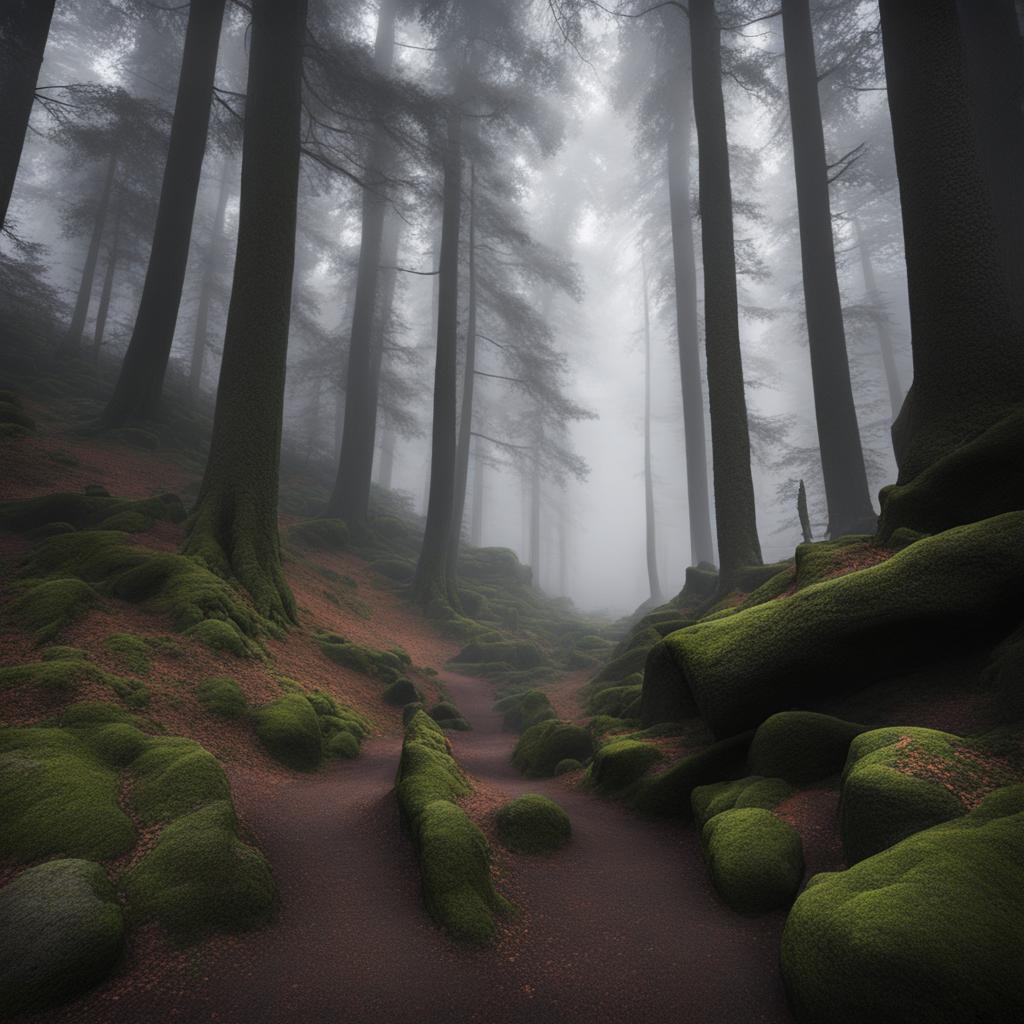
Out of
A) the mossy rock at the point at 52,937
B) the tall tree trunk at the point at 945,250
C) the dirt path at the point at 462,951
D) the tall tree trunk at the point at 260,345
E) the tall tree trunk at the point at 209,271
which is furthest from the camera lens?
the tall tree trunk at the point at 209,271

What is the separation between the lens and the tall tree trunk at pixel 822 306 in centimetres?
1116

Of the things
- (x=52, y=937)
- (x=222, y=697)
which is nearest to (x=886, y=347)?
(x=222, y=697)

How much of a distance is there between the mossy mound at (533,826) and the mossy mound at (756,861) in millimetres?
1073

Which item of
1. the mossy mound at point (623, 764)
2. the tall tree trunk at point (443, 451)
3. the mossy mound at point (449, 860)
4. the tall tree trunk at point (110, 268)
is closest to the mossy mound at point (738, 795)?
the mossy mound at point (623, 764)

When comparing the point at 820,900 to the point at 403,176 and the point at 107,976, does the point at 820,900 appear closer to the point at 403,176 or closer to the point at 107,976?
the point at 107,976

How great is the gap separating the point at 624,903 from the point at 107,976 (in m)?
2.52

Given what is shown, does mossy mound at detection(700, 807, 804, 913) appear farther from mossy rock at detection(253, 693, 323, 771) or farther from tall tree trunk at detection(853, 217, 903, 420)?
tall tree trunk at detection(853, 217, 903, 420)

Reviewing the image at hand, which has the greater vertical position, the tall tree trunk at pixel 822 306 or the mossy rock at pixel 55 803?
the tall tree trunk at pixel 822 306

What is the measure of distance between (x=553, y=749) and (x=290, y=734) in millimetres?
2708

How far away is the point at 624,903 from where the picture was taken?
322 cm

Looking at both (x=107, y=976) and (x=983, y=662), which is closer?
(x=107, y=976)

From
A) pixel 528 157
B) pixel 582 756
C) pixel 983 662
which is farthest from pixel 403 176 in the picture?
pixel 983 662

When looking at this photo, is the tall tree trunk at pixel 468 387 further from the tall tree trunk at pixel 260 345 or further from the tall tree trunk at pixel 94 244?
the tall tree trunk at pixel 94 244

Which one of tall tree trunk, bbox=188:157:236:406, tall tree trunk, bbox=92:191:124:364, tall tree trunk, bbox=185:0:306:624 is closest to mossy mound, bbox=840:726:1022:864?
tall tree trunk, bbox=185:0:306:624
